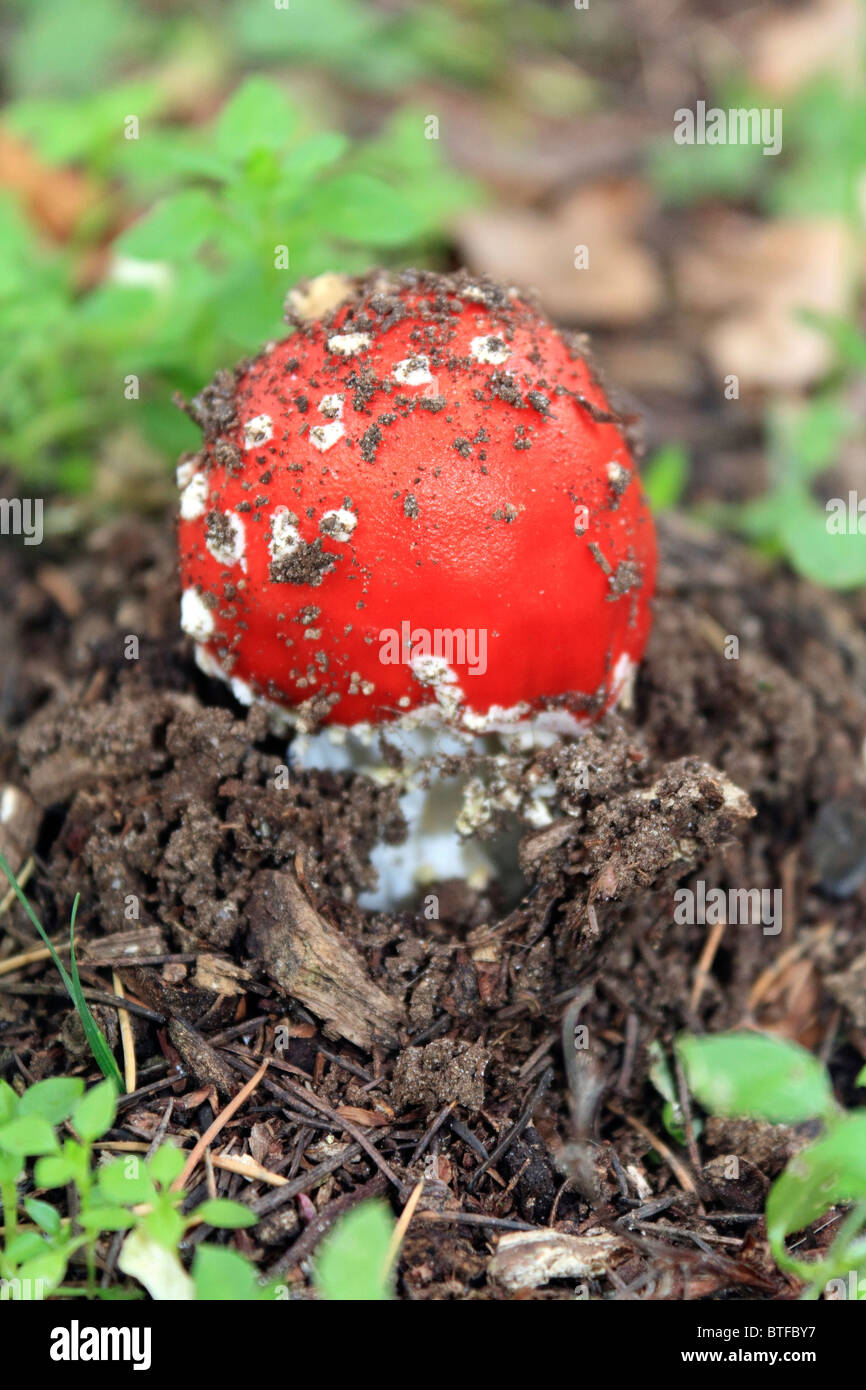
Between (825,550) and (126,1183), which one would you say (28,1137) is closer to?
(126,1183)

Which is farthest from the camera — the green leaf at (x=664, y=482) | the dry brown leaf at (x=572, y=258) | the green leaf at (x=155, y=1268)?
the dry brown leaf at (x=572, y=258)

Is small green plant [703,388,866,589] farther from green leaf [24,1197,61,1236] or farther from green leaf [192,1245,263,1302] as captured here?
green leaf [24,1197,61,1236]

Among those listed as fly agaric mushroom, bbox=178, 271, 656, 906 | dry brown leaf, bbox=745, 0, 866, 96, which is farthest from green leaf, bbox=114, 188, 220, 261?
dry brown leaf, bbox=745, 0, 866, 96

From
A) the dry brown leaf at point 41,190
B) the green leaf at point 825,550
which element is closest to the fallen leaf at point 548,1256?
the green leaf at point 825,550

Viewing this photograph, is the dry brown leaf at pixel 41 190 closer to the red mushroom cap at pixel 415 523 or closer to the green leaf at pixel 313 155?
the green leaf at pixel 313 155

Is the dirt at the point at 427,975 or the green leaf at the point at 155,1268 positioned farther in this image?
the dirt at the point at 427,975

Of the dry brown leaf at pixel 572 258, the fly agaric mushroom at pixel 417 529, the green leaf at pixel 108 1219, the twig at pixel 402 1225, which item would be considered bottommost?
the twig at pixel 402 1225

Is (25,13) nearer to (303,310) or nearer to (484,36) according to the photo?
(484,36)
